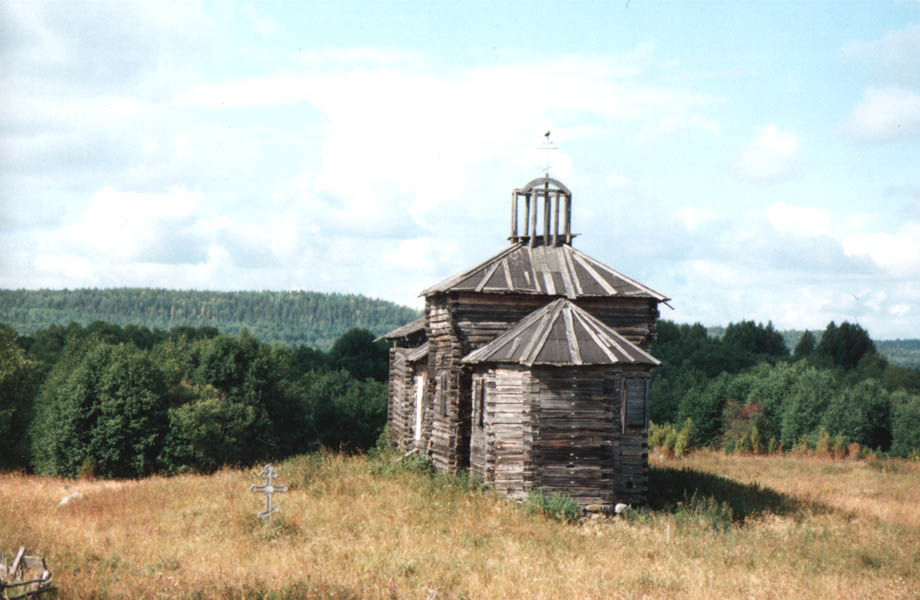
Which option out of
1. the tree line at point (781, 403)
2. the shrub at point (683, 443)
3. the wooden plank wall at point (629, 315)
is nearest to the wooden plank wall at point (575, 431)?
the wooden plank wall at point (629, 315)

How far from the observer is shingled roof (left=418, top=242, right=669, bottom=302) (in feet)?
80.3

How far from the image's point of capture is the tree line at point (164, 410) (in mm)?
36688

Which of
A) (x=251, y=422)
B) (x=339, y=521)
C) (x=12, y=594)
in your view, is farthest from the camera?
(x=251, y=422)

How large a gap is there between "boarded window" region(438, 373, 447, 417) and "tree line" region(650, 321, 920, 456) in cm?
2421

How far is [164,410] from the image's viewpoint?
38125 millimetres

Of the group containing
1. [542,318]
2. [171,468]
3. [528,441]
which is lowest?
[171,468]

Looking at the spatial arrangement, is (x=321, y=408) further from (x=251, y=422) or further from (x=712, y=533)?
(x=712, y=533)

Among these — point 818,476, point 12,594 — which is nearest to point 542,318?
point 12,594

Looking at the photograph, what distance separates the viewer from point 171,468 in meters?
37.0

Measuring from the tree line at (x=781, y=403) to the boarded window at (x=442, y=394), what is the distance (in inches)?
953

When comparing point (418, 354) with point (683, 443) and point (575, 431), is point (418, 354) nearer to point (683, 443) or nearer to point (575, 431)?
point (575, 431)

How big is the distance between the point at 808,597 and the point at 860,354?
10088cm

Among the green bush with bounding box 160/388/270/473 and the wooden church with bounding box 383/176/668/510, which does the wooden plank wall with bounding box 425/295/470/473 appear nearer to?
the wooden church with bounding box 383/176/668/510

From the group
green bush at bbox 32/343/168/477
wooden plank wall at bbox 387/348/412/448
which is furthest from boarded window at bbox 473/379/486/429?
green bush at bbox 32/343/168/477
